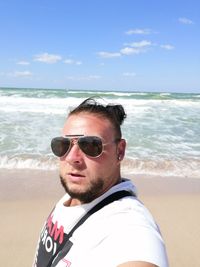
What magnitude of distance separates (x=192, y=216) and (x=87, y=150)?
3.50 metres

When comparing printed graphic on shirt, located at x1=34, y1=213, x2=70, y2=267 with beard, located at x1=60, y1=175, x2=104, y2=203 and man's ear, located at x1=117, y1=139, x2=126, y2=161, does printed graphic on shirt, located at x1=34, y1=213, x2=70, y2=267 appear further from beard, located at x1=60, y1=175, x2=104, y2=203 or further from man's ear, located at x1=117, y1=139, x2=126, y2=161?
man's ear, located at x1=117, y1=139, x2=126, y2=161

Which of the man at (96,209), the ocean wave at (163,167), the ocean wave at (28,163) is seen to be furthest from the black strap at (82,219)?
the ocean wave at (28,163)

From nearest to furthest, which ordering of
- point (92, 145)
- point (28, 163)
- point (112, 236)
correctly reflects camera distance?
1. point (112, 236)
2. point (92, 145)
3. point (28, 163)

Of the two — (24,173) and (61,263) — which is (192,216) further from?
(61,263)

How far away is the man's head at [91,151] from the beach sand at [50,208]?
2188 mm

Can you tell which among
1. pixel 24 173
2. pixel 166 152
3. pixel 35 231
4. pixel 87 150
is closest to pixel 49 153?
pixel 24 173

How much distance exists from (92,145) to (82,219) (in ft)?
1.03

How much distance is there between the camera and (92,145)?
1.56 meters

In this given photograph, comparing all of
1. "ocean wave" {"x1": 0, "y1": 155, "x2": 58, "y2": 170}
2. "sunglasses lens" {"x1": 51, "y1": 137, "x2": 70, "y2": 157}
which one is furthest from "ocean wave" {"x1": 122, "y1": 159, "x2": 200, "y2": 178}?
"sunglasses lens" {"x1": 51, "y1": 137, "x2": 70, "y2": 157}

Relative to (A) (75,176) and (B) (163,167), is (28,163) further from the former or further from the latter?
(A) (75,176)

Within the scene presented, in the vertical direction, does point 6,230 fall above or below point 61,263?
below

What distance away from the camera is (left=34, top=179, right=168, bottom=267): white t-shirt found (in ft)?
3.75

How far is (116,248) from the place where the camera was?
120cm

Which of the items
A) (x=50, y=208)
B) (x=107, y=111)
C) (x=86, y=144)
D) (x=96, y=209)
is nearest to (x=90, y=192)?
(x=96, y=209)
